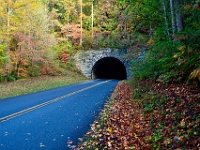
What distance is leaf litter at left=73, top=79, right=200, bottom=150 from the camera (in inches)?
138

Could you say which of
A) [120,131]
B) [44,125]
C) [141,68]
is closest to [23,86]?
[141,68]

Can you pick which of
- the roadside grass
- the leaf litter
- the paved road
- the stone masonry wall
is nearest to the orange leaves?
the leaf litter

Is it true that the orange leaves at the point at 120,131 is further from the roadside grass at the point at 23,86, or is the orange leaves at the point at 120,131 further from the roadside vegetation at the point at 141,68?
the roadside grass at the point at 23,86

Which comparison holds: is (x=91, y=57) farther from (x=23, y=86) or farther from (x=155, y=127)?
(x=155, y=127)

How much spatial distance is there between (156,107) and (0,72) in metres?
15.0

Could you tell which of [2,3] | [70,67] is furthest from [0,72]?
[70,67]

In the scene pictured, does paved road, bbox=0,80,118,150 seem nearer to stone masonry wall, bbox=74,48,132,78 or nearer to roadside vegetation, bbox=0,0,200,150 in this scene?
roadside vegetation, bbox=0,0,200,150

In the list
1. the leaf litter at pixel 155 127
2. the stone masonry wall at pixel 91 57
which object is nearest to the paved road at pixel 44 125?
the leaf litter at pixel 155 127

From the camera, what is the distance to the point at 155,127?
174 inches

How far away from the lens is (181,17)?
7.78 metres

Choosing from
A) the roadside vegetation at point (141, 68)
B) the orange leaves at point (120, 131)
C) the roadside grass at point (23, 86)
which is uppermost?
the roadside vegetation at point (141, 68)

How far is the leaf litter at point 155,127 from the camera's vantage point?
3.50 metres

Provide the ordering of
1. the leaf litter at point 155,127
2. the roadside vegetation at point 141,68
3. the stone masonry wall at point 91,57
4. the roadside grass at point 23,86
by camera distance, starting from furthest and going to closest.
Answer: the stone masonry wall at point 91,57
the roadside grass at point 23,86
the roadside vegetation at point 141,68
the leaf litter at point 155,127

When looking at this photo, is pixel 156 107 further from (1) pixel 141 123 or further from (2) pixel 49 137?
(2) pixel 49 137
